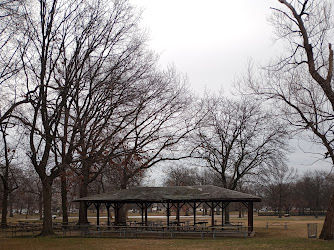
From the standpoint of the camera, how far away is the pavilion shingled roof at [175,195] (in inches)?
1057

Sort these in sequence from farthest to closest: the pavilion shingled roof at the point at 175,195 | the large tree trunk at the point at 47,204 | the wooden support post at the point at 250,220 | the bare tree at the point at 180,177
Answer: the bare tree at the point at 180,177 → the pavilion shingled roof at the point at 175,195 → the wooden support post at the point at 250,220 → the large tree trunk at the point at 47,204

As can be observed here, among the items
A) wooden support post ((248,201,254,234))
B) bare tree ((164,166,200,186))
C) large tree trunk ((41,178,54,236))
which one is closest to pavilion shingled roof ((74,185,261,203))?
wooden support post ((248,201,254,234))

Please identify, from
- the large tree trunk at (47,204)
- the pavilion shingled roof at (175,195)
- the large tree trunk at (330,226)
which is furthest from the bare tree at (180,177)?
the large tree trunk at (330,226)

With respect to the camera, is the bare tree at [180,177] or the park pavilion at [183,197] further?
the bare tree at [180,177]

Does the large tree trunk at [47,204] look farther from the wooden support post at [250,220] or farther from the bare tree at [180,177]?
the bare tree at [180,177]

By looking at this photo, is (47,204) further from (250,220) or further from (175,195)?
(250,220)

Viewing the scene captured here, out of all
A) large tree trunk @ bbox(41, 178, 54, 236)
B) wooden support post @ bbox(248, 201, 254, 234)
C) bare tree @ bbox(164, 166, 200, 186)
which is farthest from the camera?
bare tree @ bbox(164, 166, 200, 186)

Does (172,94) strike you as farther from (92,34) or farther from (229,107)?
(92,34)

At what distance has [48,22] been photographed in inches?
882

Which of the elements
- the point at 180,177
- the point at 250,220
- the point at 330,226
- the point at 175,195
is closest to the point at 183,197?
the point at 175,195

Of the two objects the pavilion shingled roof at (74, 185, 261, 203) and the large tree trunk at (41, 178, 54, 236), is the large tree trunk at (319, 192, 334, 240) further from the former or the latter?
the large tree trunk at (41, 178, 54, 236)

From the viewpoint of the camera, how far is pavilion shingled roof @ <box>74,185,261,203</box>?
2684 centimetres

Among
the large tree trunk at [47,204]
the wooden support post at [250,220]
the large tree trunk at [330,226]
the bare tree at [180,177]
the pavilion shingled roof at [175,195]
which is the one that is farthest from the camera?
the bare tree at [180,177]

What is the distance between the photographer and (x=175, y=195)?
2880 cm
